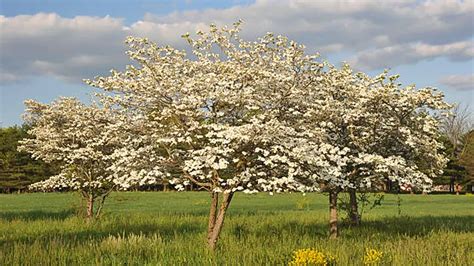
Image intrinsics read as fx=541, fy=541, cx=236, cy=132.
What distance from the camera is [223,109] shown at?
47.1ft

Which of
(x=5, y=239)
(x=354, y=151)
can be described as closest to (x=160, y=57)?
(x=354, y=151)

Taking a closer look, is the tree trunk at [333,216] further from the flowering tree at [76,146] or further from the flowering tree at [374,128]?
the flowering tree at [76,146]

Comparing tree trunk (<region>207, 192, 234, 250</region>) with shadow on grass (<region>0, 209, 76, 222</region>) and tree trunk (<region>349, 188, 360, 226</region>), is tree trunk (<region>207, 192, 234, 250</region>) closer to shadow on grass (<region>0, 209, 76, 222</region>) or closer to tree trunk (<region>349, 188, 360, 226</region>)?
tree trunk (<region>349, 188, 360, 226</region>)

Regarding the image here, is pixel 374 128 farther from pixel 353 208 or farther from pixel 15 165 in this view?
pixel 15 165

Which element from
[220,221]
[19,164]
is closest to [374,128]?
[220,221]

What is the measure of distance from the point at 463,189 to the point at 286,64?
8851 centimetres

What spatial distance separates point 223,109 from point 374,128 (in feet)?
17.3

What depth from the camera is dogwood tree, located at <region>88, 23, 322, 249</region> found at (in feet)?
42.5

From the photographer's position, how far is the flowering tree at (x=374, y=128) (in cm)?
1588

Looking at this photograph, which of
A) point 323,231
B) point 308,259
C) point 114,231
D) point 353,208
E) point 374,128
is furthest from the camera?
point 114,231

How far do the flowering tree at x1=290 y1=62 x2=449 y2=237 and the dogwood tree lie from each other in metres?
1.36

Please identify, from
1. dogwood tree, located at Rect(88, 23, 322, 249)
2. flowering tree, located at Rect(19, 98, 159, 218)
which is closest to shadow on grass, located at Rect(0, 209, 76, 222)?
flowering tree, located at Rect(19, 98, 159, 218)

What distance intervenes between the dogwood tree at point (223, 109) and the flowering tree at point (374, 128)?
1.36 metres

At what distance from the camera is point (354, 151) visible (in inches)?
655
